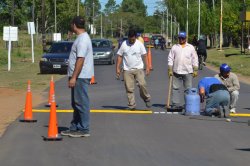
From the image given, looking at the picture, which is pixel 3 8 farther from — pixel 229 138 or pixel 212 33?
pixel 229 138

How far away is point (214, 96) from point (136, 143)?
379 centimetres

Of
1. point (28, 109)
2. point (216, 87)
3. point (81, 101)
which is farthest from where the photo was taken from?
point (216, 87)

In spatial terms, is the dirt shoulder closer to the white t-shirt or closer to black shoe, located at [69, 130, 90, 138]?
black shoe, located at [69, 130, 90, 138]

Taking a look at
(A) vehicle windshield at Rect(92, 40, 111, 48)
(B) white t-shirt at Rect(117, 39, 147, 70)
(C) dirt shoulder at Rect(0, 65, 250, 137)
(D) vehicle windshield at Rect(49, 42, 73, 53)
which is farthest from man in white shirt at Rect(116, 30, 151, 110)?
(A) vehicle windshield at Rect(92, 40, 111, 48)

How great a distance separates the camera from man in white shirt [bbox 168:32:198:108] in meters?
14.5

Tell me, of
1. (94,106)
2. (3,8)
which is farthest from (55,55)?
(3,8)

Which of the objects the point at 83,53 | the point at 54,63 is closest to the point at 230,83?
the point at 83,53

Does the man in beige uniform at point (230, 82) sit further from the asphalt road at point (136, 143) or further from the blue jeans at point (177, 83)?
the asphalt road at point (136, 143)

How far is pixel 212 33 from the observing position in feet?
266

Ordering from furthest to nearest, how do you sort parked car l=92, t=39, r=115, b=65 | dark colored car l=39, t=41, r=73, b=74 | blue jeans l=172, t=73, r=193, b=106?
parked car l=92, t=39, r=115, b=65 → dark colored car l=39, t=41, r=73, b=74 → blue jeans l=172, t=73, r=193, b=106

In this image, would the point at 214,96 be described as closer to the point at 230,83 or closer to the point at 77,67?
the point at 230,83

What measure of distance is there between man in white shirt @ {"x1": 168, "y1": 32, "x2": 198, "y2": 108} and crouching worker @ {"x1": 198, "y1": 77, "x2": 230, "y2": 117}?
0.64 metres

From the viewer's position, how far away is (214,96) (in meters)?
13.4

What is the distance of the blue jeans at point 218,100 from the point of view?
13.3 meters
